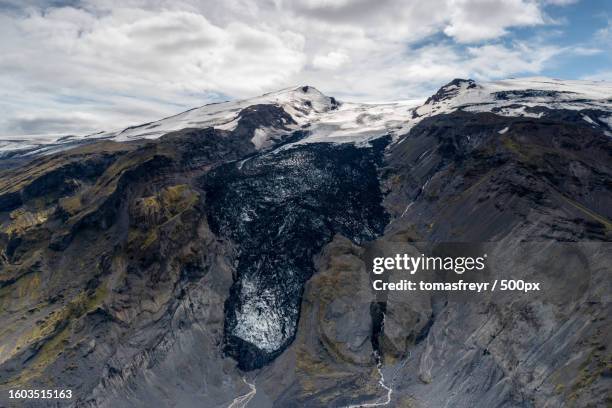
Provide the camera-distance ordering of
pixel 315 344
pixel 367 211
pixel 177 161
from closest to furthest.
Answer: pixel 315 344, pixel 367 211, pixel 177 161

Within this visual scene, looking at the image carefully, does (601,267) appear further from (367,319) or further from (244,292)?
(244,292)

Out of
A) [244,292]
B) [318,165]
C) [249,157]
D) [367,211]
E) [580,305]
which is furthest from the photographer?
[249,157]

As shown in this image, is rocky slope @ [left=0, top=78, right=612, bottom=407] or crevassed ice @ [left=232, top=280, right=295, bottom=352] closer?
rocky slope @ [left=0, top=78, right=612, bottom=407]

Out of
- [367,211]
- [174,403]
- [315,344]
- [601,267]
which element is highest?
[367,211]

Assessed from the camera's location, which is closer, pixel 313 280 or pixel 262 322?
pixel 262 322

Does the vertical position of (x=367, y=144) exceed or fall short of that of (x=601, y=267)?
it exceeds it

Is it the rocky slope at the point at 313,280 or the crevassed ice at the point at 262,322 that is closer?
the rocky slope at the point at 313,280

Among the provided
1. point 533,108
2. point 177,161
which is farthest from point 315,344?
point 533,108

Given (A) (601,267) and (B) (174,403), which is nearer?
(A) (601,267)
